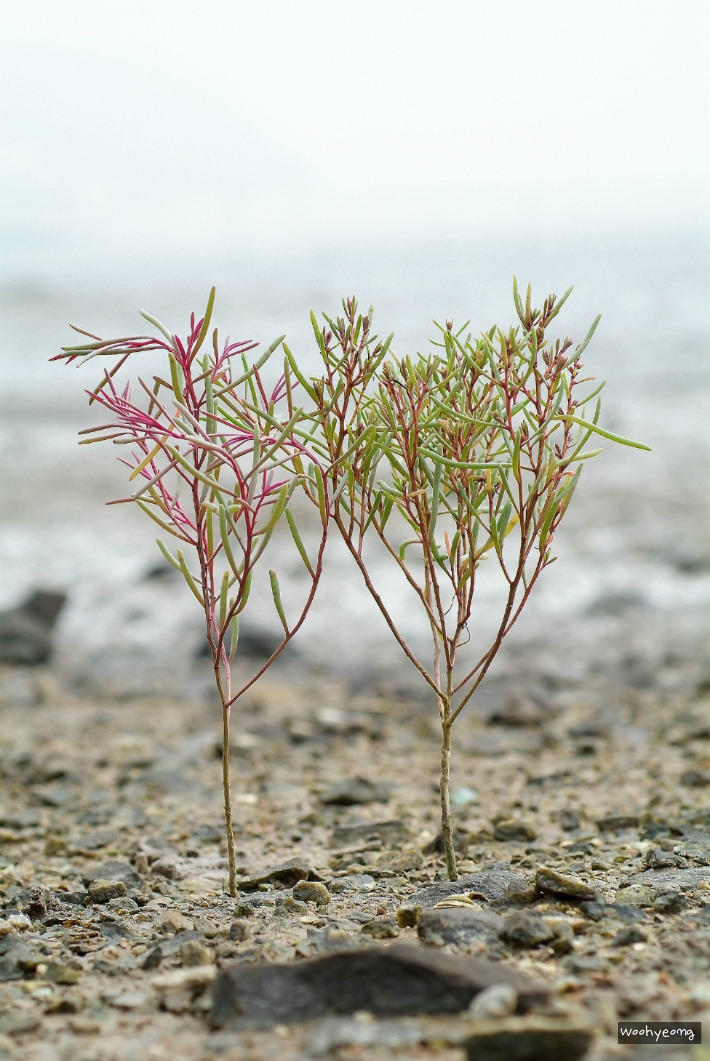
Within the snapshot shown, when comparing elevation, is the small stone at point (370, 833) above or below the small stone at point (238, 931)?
below

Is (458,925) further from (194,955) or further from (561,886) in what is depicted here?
(194,955)

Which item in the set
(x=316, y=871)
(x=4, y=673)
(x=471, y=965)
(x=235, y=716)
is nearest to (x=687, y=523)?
(x=235, y=716)

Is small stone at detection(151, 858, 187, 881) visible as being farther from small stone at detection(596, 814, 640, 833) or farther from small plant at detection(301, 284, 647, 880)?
small stone at detection(596, 814, 640, 833)

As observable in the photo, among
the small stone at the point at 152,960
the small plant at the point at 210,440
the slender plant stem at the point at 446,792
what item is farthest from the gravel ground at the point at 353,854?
the small plant at the point at 210,440

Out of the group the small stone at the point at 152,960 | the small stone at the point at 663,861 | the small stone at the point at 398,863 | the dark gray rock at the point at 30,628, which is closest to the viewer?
the small stone at the point at 152,960

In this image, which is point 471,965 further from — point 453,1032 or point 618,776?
point 618,776

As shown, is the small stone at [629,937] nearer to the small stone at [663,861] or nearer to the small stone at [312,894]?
the small stone at [663,861]
